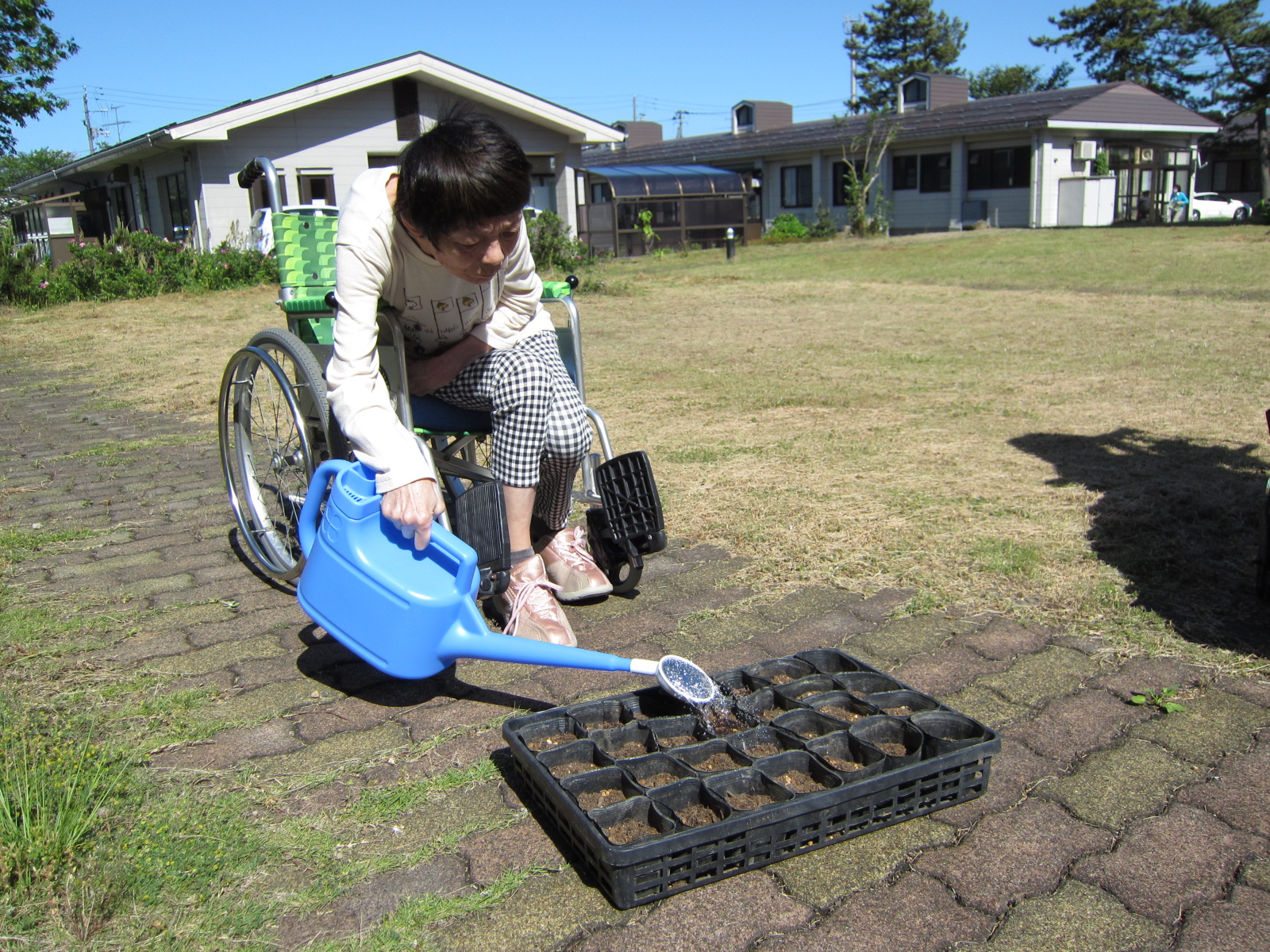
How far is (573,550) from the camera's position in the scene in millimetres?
2799

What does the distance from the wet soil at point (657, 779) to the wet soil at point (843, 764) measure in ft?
0.96

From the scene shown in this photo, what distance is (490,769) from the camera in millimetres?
1963

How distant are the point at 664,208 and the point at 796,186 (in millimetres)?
8732

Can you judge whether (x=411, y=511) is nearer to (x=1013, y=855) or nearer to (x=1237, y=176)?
(x=1013, y=855)

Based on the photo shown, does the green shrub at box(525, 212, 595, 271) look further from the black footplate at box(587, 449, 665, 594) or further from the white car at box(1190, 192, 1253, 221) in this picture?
the white car at box(1190, 192, 1253, 221)

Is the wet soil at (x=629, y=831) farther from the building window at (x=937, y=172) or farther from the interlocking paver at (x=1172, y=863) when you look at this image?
the building window at (x=937, y=172)

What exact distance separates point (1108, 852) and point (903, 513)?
1.89 meters

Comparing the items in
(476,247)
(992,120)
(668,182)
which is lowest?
(476,247)

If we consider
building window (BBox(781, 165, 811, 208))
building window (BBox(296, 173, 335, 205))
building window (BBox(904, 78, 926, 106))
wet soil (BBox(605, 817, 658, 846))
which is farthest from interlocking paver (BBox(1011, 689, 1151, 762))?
building window (BBox(904, 78, 926, 106))

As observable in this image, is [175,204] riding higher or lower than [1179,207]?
higher

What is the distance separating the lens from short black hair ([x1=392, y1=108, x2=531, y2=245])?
80.7 inches

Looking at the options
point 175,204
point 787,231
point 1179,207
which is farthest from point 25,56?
point 1179,207

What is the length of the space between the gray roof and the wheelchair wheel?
26.3 metres

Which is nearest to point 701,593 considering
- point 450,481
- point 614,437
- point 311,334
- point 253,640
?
point 450,481
